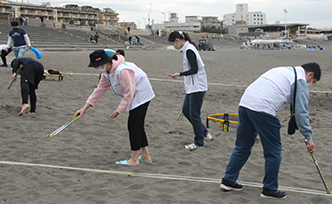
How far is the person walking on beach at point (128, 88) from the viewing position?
3715mm

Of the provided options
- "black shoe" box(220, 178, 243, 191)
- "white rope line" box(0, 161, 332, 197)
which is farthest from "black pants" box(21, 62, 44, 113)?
"black shoe" box(220, 178, 243, 191)

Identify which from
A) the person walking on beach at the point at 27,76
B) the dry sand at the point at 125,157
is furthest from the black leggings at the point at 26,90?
the dry sand at the point at 125,157

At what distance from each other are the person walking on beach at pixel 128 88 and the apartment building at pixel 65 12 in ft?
294

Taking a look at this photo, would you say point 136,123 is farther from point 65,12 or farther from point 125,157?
point 65,12

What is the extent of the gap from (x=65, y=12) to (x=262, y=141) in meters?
113

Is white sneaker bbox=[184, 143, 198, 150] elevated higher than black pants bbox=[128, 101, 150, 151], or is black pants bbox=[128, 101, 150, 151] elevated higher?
black pants bbox=[128, 101, 150, 151]

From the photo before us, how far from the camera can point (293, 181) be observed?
3846 millimetres

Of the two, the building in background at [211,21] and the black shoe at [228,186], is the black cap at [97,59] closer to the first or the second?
the black shoe at [228,186]

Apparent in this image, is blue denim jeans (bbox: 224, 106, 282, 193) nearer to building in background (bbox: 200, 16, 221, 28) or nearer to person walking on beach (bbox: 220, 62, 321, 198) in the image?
person walking on beach (bbox: 220, 62, 321, 198)

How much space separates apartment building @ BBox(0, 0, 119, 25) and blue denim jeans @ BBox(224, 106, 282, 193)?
9074 centimetres

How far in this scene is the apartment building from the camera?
3531 inches

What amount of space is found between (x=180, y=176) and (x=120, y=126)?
2676 millimetres

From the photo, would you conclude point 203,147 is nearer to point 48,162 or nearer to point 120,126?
point 120,126

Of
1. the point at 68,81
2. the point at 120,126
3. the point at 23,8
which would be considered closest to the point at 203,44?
the point at 68,81
